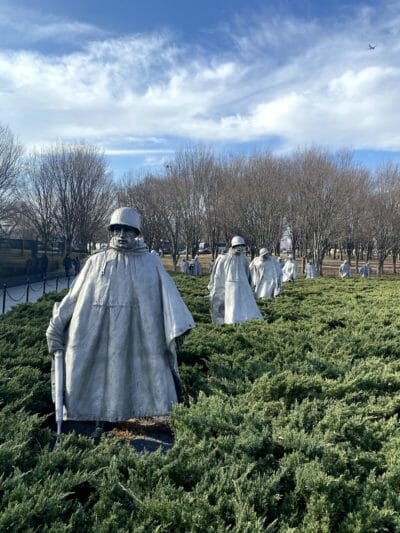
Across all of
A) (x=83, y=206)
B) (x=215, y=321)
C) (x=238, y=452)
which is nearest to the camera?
(x=238, y=452)

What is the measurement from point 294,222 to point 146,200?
12812mm

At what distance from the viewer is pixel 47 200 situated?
1344 inches

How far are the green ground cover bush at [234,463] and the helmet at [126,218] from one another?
1548 mm

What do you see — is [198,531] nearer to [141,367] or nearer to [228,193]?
[141,367]

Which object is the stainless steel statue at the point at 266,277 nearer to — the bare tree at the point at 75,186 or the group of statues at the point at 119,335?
the group of statues at the point at 119,335

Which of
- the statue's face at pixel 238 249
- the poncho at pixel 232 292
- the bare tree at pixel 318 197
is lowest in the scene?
the poncho at pixel 232 292

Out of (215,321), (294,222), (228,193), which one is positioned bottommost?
(215,321)

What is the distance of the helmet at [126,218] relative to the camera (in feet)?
12.7

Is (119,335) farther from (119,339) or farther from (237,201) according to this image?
(237,201)

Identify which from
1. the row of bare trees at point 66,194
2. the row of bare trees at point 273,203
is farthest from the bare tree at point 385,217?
the row of bare trees at point 66,194

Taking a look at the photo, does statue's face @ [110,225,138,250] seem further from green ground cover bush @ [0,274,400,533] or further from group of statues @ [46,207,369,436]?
green ground cover bush @ [0,274,400,533]

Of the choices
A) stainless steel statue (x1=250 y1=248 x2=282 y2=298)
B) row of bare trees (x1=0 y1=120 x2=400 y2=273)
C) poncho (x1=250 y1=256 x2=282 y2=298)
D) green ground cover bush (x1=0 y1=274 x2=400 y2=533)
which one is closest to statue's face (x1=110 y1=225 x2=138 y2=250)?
green ground cover bush (x1=0 y1=274 x2=400 y2=533)

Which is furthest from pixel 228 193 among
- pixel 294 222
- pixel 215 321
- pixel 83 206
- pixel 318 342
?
pixel 318 342

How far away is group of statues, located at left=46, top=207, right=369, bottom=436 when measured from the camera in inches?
148
